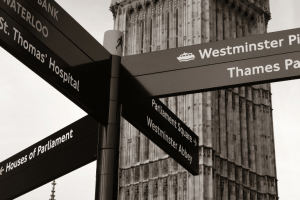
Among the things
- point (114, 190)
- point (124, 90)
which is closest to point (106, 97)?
point (124, 90)

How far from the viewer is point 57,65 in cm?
419

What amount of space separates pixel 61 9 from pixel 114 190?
3.96ft

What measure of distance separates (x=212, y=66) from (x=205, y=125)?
2696cm

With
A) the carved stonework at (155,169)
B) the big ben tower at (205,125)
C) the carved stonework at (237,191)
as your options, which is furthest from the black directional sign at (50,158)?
the carved stonework at (237,191)

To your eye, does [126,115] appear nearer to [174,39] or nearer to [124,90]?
[124,90]

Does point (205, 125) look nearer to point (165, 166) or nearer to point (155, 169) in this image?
point (165, 166)

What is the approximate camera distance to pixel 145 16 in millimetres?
35938

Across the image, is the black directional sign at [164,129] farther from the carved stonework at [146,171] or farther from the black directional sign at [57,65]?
the carved stonework at [146,171]

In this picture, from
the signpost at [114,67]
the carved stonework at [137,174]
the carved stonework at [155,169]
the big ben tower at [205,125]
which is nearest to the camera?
the signpost at [114,67]

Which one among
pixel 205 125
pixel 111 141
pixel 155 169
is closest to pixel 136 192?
pixel 155 169

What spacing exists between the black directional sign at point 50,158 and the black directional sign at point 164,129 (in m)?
0.38

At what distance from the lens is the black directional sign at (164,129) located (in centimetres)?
484

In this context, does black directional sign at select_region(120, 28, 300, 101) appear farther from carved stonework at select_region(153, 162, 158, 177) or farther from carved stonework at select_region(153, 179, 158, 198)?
carved stonework at select_region(153, 162, 158, 177)

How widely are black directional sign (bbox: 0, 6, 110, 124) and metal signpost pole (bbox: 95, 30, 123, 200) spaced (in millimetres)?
54
